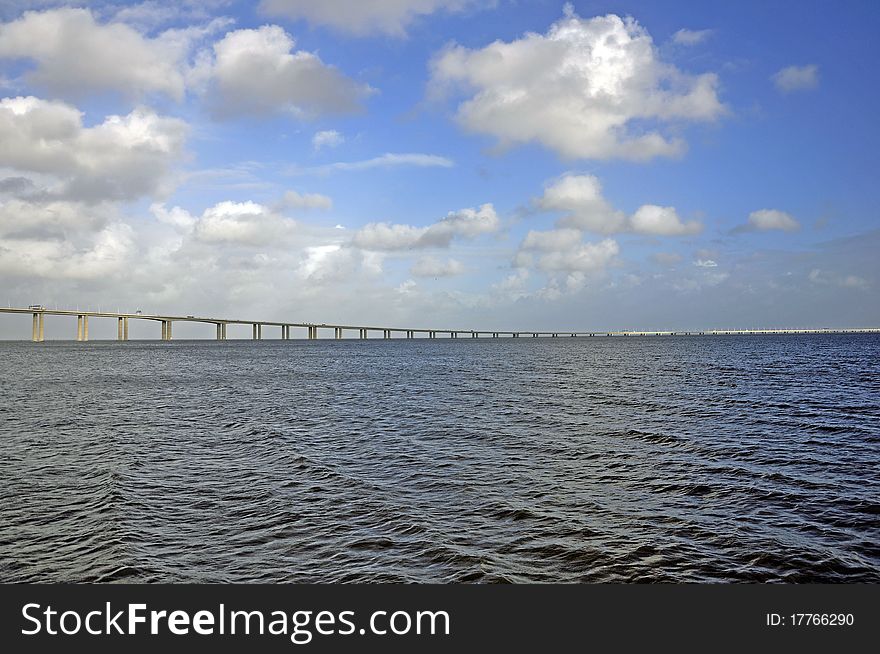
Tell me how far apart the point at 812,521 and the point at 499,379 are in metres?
49.7

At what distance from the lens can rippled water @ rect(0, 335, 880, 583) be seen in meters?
12.6

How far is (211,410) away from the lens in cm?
3903

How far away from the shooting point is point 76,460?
22.9 metres

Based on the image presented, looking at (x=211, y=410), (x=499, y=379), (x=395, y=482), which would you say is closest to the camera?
(x=395, y=482)

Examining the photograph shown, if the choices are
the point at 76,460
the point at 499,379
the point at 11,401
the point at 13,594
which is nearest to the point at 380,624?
the point at 13,594

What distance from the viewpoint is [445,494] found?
58.8ft

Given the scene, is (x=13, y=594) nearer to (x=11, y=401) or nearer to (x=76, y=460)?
(x=76, y=460)

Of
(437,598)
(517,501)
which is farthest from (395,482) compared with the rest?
(437,598)

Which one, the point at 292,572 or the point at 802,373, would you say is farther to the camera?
the point at 802,373

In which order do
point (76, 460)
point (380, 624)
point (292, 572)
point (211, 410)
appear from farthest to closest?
point (211, 410), point (76, 460), point (292, 572), point (380, 624)

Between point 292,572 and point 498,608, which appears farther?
point 292,572

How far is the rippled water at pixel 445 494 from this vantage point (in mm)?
12617

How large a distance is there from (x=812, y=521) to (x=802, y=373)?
5837cm

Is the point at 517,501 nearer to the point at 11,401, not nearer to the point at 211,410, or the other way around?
the point at 211,410
